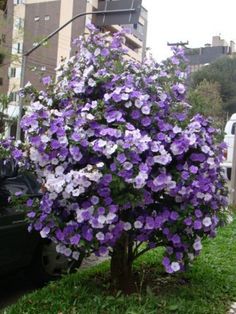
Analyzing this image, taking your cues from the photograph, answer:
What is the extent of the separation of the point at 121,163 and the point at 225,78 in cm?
4766

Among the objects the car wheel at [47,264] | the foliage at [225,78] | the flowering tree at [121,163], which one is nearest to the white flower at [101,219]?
the flowering tree at [121,163]

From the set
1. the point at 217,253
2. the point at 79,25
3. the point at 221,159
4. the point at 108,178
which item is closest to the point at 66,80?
the point at 108,178

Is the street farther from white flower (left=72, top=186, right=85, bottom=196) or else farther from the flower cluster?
white flower (left=72, top=186, right=85, bottom=196)

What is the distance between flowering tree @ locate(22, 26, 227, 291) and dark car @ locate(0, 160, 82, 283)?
802mm

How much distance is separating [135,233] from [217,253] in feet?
8.72

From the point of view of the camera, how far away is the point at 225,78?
49.6 metres

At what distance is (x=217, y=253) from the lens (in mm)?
6402

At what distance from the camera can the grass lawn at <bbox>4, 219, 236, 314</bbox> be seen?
13.6ft

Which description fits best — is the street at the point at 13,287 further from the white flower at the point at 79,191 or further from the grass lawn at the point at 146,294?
the white flower at the point at 79,191

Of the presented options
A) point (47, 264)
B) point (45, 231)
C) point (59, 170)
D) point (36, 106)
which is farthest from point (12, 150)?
point (47, 264)

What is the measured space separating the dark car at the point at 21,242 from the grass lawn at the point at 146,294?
38cm

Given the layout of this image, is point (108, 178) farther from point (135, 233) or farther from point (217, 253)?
point (217, 253)

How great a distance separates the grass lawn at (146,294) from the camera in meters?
4.16

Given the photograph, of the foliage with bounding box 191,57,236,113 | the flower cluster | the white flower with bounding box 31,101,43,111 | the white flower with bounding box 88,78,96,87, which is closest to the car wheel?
the flower cluster
